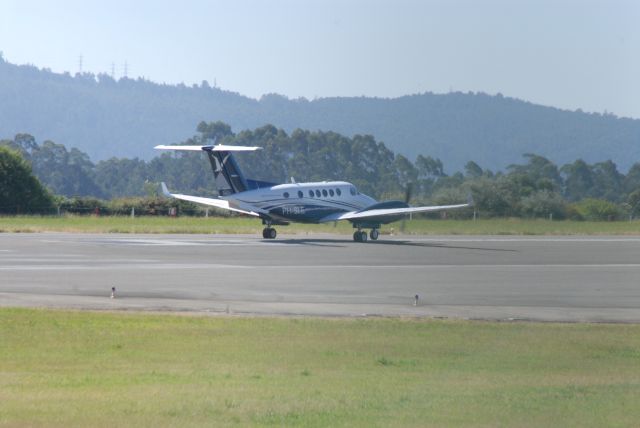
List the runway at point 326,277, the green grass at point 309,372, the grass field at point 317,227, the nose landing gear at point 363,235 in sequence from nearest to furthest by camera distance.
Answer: the green grass at point 309,372 → the runway at point 326,277 → the nose landing gear at point 363,235 → the grass field at point 317,227

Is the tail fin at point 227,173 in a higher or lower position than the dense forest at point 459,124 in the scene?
lower

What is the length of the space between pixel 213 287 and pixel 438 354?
10.9 metres

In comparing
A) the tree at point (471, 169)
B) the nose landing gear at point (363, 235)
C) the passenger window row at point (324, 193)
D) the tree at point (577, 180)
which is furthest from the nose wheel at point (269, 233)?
the tree at point (577, 180)

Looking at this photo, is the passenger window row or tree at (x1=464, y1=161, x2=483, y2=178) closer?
the passenger window row

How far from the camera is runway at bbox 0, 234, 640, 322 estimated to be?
22328 mm

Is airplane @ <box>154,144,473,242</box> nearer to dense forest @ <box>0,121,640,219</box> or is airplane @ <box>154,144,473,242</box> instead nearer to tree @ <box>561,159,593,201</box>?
dense forest @ <box>0,121,640,219</box>

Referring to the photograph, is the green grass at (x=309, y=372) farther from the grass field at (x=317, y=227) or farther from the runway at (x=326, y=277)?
the grass field at (x=317, y=227)

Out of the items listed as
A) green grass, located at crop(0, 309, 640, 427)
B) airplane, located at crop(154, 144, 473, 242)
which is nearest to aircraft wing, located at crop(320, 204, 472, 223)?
airplane, located at crop(154, 144, 473, 242)

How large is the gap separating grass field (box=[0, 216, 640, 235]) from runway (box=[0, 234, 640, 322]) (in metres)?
7.54

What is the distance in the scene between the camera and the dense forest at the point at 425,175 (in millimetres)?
60062

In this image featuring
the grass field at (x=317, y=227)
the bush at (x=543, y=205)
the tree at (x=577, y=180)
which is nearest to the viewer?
the grass field at (x=317, y=227)

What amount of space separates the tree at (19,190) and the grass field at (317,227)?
7749mm

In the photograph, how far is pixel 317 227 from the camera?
202 ft

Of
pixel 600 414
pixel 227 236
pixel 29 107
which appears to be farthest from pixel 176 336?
pixel 29 107
